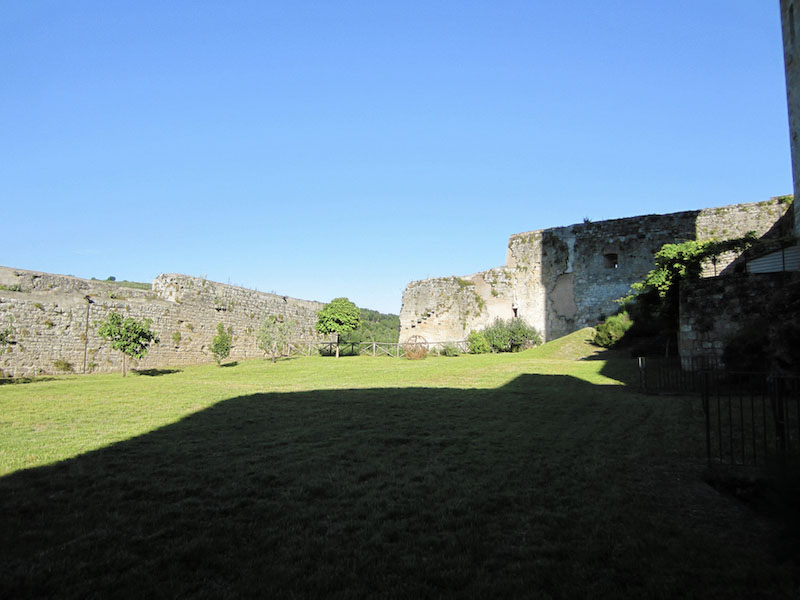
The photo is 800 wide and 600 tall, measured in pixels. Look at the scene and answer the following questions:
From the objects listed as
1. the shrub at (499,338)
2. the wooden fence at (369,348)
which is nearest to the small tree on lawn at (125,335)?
the wooden fence at (369,348)

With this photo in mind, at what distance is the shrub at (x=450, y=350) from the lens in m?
26.2

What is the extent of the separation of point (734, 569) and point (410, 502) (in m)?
2.20

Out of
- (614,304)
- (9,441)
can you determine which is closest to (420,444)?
(9,441)

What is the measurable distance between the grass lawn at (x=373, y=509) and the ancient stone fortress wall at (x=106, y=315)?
11.6 meters

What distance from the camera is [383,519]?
3.65m

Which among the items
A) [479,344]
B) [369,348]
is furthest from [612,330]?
[369,348]

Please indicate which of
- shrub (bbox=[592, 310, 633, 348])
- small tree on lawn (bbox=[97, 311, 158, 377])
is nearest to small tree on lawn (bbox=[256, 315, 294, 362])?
small tree on lawn (bbox=[97, 311, 158, 377])

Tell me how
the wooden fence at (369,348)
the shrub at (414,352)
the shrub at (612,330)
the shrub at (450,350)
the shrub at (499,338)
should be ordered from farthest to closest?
the wooden fence at (369,348), the shrub at (450,350), the shrub at (499,338), the shrub at (414,352), the shrub at (612,330)

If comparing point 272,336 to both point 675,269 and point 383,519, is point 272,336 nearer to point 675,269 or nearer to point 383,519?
point 675,269

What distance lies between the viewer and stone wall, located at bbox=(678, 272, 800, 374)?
35.5 feet

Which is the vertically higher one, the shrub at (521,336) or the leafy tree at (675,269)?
the leafy tree at (675,269)

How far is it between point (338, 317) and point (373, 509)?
75.4ft

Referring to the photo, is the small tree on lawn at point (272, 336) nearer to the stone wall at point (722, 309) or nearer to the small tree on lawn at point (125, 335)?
the small tree on lawn at point (125, 335)

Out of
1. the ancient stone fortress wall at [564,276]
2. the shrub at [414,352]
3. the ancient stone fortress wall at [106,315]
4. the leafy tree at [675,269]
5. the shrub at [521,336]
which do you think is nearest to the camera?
the leafy tree at [675,269]
